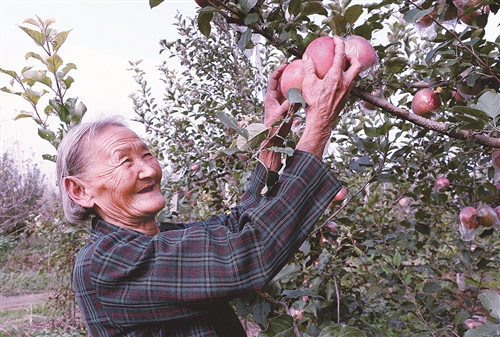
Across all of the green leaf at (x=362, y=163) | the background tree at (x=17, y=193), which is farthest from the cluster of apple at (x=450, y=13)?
the background tree at (x=17, y=193)

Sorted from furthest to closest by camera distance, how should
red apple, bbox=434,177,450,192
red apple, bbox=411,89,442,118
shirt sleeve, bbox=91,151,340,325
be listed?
red apple, bbox=434,177,450,192
red apple, bbox=411,89,442,118
shirt sleeve, bbox=91,151,340,325

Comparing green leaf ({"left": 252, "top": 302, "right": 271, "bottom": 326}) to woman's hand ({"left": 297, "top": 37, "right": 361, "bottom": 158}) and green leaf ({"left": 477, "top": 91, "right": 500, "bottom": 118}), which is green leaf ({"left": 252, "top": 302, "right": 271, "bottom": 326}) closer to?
woman's hand ({"left": 297, "top": 37, "right": 361, "bottom": 158})

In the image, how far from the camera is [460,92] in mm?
1349

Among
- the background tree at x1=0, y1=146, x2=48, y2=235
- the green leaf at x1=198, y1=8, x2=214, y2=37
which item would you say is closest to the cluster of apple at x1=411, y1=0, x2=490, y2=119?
the green leaf at x1=198, y1=8, x2=214, y2=37

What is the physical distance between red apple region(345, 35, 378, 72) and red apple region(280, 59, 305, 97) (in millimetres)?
114

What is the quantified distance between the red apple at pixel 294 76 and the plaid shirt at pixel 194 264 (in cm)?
17

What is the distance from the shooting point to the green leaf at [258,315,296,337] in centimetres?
101

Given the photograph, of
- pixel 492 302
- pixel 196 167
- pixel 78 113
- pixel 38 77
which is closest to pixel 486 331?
pixel 492 302

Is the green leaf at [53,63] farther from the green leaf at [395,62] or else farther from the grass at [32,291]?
the grass at [32,291]

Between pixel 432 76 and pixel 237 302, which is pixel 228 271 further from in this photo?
pixel 432 76

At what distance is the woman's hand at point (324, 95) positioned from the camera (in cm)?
90

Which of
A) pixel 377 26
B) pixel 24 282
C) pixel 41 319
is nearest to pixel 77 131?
pixel 377 26

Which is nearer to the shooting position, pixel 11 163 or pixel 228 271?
pixel 228 271

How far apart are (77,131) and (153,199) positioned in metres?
0.29
